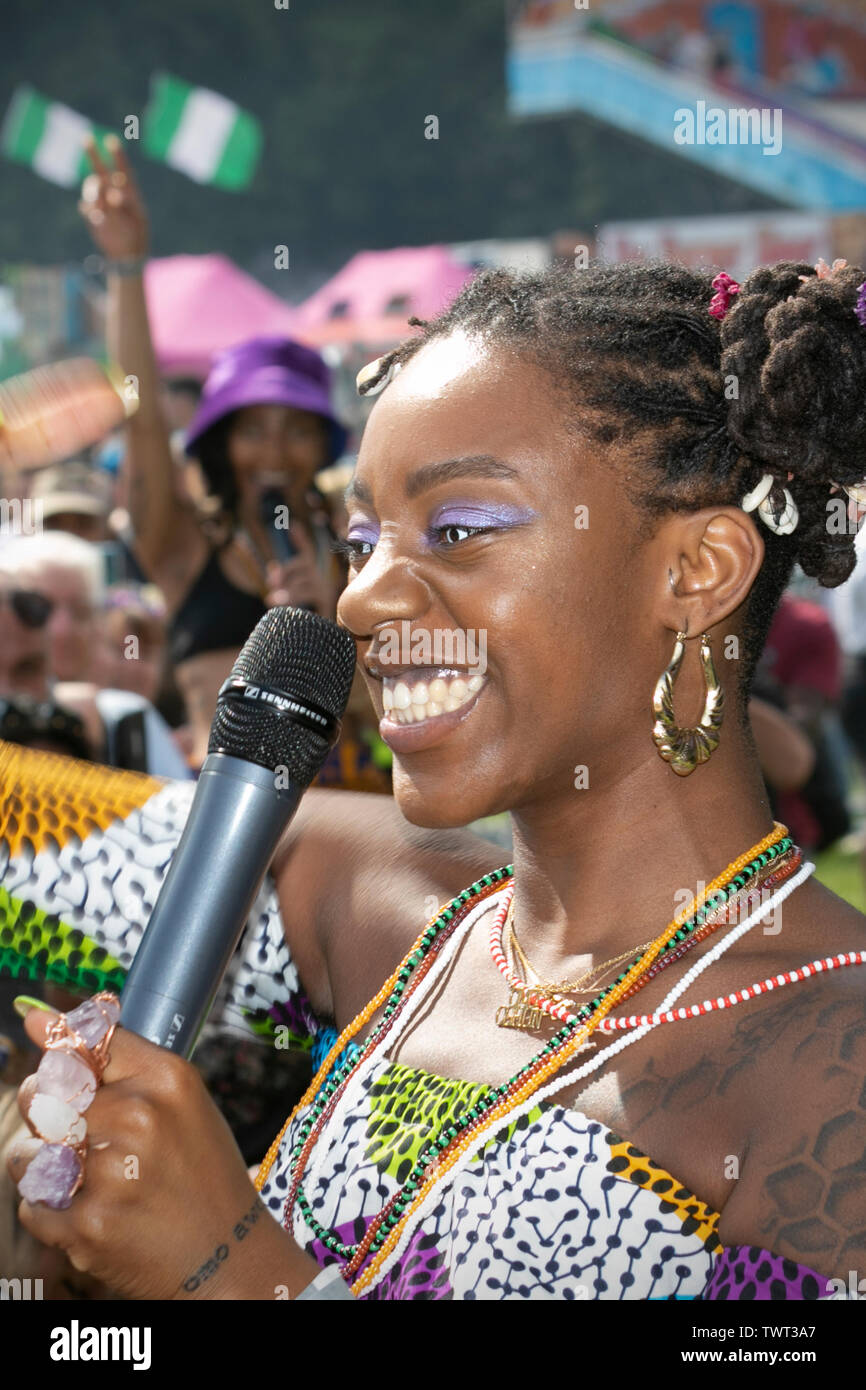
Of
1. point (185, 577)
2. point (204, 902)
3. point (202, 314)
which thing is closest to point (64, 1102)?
point (204, 902)

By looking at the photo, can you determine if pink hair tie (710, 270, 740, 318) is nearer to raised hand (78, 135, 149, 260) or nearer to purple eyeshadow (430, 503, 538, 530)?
purple eyeshadow (430, 503, 538, 530)

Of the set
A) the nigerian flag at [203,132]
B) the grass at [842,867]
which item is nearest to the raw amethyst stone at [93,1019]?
the grass at [842,867]

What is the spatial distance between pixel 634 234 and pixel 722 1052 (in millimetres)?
16319

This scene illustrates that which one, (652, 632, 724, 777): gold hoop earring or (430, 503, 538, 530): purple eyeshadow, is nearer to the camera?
(430, 503, 538, 530): purple eyeshadow

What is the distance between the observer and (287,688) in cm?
161

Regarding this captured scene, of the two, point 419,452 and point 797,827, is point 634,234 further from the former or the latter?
point 419,452

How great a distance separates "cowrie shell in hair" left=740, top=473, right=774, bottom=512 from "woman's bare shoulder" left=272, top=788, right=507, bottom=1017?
610 mm

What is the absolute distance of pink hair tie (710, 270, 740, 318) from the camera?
1861mm

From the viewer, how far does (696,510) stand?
5.89 feet

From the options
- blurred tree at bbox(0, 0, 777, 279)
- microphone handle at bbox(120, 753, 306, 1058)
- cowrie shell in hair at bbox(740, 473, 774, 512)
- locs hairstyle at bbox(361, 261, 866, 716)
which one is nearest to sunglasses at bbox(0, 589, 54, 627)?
locs hairstyle at bbox(361, 261, 866, 716)

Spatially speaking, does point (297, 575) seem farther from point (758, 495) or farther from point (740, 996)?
point (740, 996)

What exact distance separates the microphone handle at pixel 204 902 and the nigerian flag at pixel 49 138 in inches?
391
